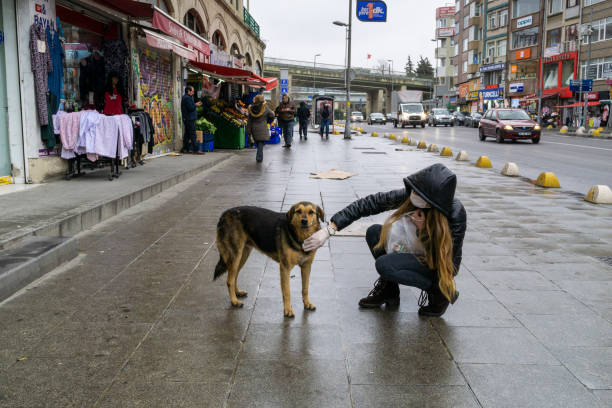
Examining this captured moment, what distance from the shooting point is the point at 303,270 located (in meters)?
4.06

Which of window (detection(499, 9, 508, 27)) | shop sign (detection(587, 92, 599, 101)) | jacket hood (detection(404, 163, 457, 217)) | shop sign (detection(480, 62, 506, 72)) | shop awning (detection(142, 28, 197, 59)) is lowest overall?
jacket hood (detection(404, 163, 457, 217))

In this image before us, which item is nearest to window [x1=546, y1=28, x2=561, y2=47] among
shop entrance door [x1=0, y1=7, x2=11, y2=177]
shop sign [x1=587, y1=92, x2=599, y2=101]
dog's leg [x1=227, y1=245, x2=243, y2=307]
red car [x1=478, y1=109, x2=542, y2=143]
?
shop sign [x1=587, y1=92, x2=599, y2=101]

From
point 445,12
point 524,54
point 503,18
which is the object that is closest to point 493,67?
point 503,18

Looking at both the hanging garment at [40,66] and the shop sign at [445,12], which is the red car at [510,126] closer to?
the hanging garment at [40,66]

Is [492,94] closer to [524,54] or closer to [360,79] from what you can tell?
[524,54]

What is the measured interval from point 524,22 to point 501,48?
7.50 meters

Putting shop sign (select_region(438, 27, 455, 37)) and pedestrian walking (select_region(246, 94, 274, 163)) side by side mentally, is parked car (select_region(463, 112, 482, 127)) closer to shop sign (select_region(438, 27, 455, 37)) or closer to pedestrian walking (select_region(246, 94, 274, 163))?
pedestrian walking (select_region(246, 94, 274, 163))

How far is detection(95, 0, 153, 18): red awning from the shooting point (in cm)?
1048

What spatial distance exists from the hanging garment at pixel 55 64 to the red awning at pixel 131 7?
1.34 m

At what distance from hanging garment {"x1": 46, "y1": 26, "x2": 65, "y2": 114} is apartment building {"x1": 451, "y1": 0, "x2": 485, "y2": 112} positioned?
6671 centimetres

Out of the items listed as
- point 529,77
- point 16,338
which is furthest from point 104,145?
point 529,77

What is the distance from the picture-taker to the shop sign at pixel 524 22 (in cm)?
5909

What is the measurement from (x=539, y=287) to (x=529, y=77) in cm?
6044

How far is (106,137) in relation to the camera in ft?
31.7
